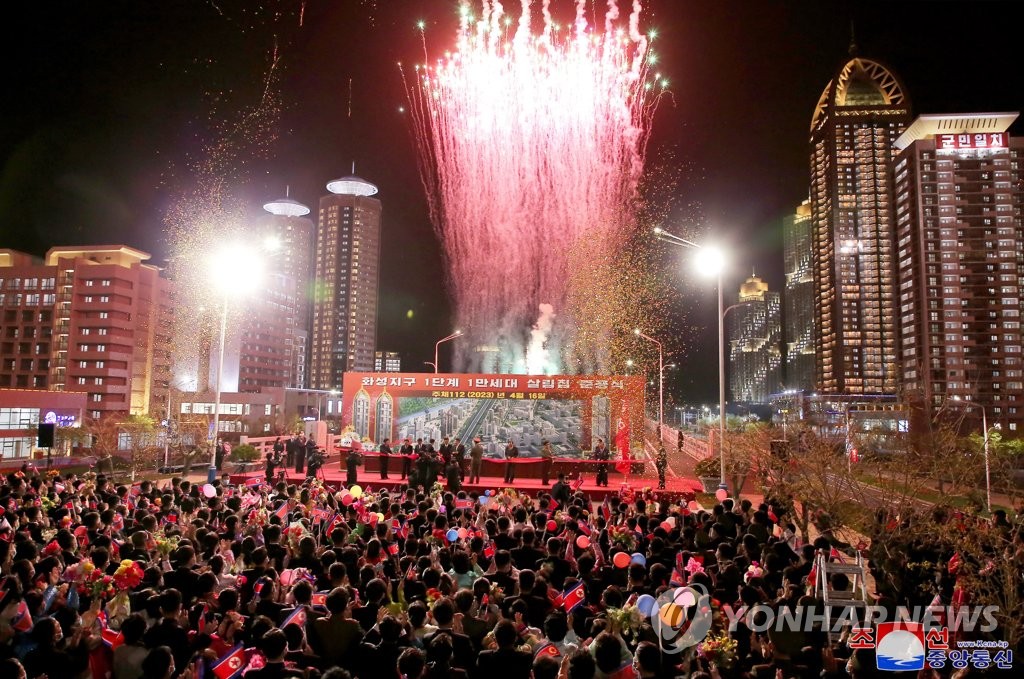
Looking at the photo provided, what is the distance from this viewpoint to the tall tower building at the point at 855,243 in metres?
125

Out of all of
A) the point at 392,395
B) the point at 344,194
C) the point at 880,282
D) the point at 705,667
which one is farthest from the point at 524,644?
the point at 344,194

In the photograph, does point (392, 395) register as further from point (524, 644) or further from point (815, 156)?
point (815, 156)

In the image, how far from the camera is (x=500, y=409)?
27438mm

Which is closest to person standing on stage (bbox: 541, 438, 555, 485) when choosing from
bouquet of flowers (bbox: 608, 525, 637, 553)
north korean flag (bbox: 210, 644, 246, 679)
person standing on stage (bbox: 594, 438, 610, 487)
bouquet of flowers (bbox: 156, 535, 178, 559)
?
person standing on stage (bbox: 594, 438, 610, 487)

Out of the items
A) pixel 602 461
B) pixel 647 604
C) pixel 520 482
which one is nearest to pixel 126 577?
pixel 647 604

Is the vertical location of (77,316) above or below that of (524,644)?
above

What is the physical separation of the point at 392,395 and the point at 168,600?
22.9 metres

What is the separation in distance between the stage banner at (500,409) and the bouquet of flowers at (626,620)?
20.8 metres

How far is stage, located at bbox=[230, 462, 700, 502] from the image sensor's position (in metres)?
21.5

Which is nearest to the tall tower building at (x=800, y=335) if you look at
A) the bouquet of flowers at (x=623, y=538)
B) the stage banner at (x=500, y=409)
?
the stage banner at (x=500, y=409)

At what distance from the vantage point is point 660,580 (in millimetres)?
7371

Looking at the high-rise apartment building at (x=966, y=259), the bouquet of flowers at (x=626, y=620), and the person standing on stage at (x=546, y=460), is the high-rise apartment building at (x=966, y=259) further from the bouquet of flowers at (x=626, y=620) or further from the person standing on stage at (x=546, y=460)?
the bouquet of flowers at (x=626, y=620)

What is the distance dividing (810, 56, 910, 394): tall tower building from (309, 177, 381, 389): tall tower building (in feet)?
341

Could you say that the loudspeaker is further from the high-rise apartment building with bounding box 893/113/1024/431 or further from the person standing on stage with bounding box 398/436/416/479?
the high-rise apartment building with bounding box 893/113/1024/431
